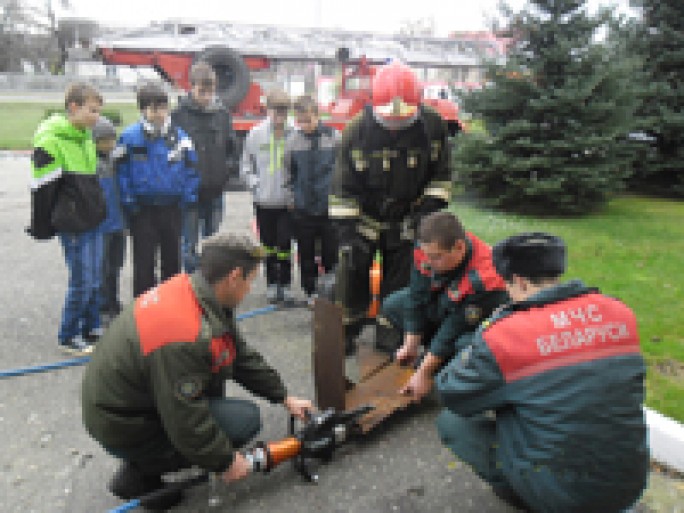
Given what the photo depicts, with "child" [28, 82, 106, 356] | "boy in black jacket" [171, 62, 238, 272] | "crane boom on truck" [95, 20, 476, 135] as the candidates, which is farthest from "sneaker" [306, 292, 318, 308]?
"crane boom on truck" [95, 20, 476, 135]

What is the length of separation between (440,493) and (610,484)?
899mm

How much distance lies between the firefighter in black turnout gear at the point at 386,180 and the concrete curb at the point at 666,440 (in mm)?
1738

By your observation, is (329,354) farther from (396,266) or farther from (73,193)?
(73,193)

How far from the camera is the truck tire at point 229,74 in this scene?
9.81 meters

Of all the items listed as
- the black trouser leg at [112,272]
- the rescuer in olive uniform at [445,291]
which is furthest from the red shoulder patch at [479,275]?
the black trouser leg at [112,272]

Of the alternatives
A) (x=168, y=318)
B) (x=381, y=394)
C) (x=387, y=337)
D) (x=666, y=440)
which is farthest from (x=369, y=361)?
(x=168, y=318)

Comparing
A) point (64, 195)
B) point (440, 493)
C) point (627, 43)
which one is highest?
point (627, 43)

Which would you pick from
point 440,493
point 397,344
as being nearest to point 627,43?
point 397,344

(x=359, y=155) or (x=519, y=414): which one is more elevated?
(x=359, y=155)

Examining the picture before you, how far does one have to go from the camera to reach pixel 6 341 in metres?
3.98

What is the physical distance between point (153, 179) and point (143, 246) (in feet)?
1.87

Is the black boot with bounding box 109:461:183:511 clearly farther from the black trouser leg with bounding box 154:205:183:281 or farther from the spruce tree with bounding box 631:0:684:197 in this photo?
the spruce tree with bounding box 631:0:684:197

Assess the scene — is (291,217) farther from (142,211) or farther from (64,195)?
(64,195)

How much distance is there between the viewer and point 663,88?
8719 mm
